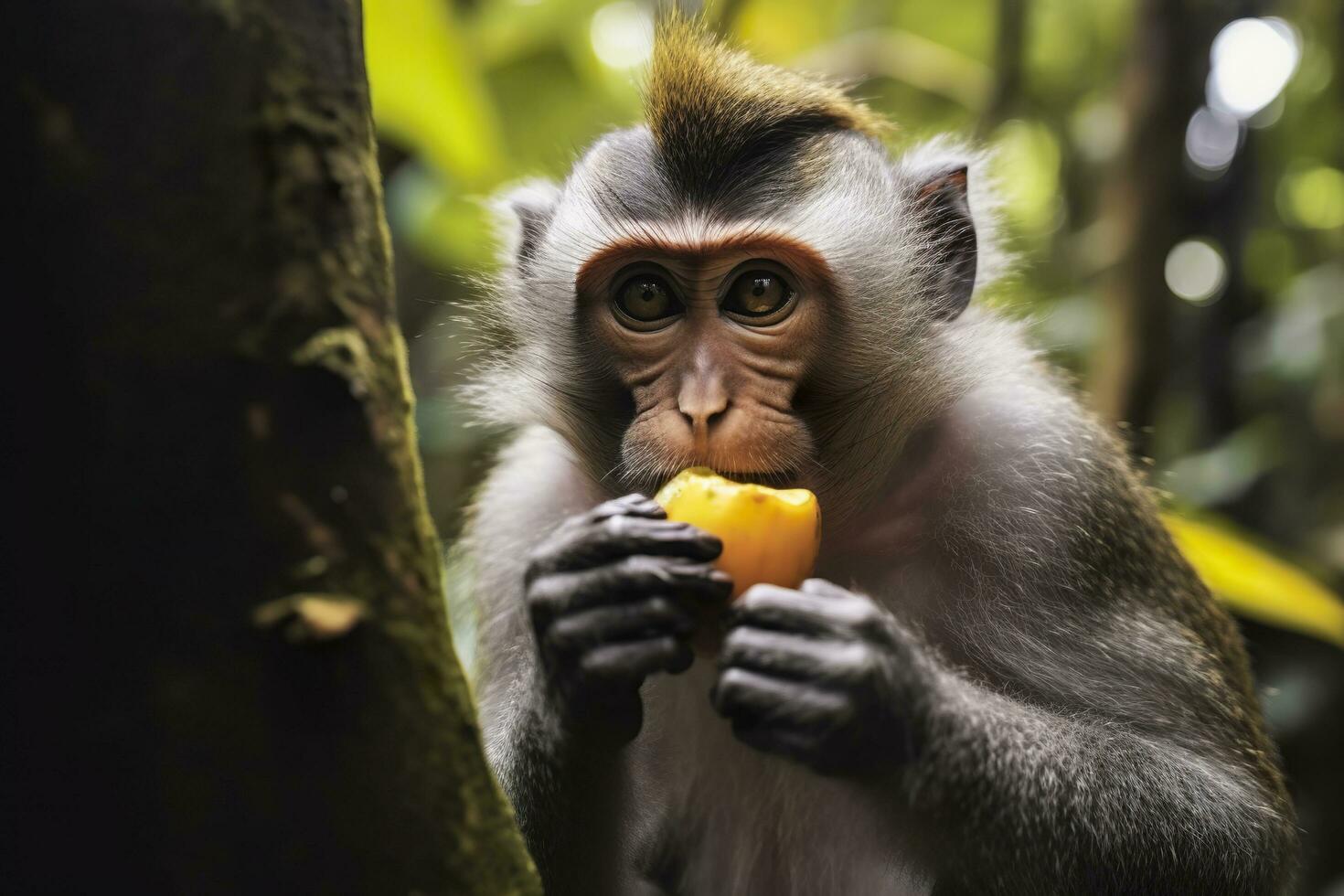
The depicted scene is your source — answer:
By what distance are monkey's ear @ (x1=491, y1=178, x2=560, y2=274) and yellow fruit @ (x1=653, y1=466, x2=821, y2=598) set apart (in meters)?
1.41

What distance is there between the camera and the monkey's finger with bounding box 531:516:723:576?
226 cm

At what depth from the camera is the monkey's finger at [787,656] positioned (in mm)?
2223

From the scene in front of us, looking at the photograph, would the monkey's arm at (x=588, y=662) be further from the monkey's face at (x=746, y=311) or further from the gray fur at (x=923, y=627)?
the monkey's face at (x=746, y=311)

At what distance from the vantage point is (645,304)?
307 centimetres

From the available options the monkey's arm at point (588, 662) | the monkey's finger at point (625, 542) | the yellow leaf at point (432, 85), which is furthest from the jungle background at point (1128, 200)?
the monkey's finger at point (625, 542)

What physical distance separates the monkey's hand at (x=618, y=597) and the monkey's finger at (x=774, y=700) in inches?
4.5

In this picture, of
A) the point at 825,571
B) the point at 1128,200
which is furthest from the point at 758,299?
the point at 1128,200

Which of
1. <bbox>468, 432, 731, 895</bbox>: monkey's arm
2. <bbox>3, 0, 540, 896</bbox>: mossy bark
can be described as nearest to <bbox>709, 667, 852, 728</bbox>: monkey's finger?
<bbox>468, 432, 731, 895</bbox>: monkey's arm

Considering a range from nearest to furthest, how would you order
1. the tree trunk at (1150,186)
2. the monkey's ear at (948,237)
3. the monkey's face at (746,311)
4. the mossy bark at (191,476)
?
the mossy bark at (191,476) → the monkey's face at (746,311) → the monkey's ear at (948,237) → the tree trunk at (1150,186)

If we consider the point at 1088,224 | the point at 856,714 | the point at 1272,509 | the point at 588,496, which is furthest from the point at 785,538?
the point at 1088,224

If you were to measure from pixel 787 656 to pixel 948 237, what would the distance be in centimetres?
160

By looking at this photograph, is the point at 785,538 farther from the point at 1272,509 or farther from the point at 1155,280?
the point at 1272,509

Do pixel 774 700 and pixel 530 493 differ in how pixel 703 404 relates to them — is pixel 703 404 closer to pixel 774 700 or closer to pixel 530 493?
pixel 774 700

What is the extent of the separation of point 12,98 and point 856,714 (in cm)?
163
